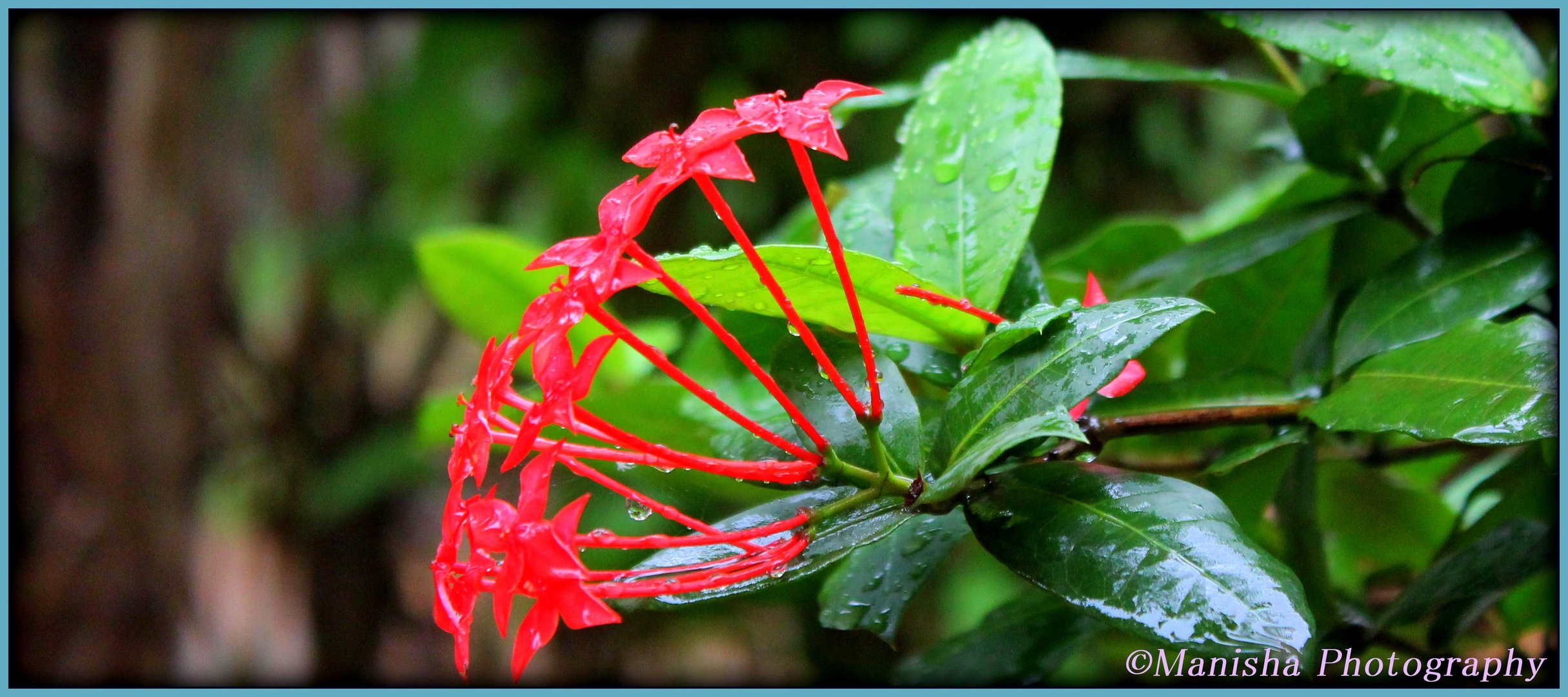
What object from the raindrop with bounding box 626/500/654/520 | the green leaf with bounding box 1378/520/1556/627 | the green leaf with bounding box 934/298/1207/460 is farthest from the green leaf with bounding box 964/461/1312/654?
the green leaf with bounding box 1378/520/1556/627

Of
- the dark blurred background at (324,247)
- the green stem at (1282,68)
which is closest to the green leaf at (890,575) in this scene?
the green stem at (1282,68)

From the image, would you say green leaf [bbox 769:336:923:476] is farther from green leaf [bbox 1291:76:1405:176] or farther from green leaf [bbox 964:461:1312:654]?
green leaf [bbox 1291:76:1405:176]

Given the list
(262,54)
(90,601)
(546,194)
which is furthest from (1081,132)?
(90,601)

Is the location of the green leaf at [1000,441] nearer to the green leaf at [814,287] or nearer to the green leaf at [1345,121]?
the green leaf at [814,287]

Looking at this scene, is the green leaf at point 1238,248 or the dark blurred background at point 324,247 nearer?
the green leaf at point 1238,248

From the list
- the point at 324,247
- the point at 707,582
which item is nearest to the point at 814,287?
the point at 707,582
